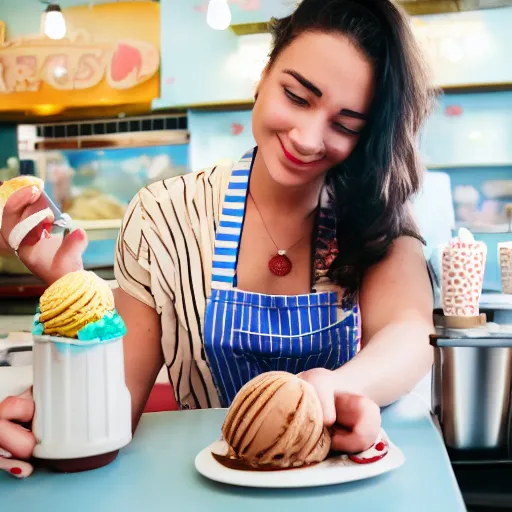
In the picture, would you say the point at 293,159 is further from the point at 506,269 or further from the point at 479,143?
the point at 479,143

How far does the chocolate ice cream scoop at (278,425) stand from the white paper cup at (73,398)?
12 cm

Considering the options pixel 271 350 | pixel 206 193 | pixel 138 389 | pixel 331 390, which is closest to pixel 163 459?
pixel 331 390

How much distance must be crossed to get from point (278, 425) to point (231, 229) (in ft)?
1.90

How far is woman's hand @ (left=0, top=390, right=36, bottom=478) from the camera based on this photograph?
624mm

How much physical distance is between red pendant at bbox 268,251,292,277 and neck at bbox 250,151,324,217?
0.28 ft

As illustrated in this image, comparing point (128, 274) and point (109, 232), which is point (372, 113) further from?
point (109, 232)

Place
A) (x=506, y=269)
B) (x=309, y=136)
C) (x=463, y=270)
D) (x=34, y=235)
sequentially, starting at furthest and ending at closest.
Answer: (x=506, y=269), (x=463, y=270), (x=309, y=136), (x=34, y=235)

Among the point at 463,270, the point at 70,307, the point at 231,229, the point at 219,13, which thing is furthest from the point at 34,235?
the point at 219,13

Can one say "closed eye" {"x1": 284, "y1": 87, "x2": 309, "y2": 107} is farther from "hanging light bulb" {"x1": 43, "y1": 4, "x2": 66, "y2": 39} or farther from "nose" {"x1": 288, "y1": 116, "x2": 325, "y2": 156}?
"hanging light bulb" {"x1": 43, "y1": 4, "x2": 66, "y2": 39}

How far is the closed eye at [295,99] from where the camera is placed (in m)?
0.97

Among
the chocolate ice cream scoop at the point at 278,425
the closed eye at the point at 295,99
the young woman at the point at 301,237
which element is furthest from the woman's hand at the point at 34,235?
the closed eye at the point at 295,99

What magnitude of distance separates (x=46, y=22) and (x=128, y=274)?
3483 millimetres

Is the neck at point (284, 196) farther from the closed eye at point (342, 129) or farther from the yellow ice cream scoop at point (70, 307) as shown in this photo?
the yellow ice cream scoop at point (70, 307)

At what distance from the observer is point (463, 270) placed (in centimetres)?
136
